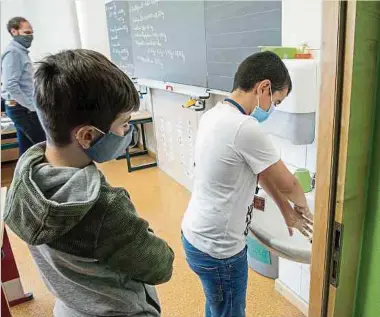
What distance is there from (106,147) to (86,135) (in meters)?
0.06

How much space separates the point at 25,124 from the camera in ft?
12.0

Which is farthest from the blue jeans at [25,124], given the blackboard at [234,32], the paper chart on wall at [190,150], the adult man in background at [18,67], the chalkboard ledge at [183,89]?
the blackboard at [234,32]

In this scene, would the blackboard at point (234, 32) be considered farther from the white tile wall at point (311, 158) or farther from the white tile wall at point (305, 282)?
the white tile wall at point (305, 282)

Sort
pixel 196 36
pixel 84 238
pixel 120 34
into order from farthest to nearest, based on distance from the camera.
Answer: pixel 120 34
pixel 196 36
pixel 84 238

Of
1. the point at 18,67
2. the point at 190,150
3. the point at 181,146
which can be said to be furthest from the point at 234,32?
the point at 18,67

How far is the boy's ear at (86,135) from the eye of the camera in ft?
2.40

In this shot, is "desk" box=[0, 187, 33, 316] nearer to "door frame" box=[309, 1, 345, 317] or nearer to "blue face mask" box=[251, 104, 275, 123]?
"blue face mask" box=[251, 104, 275, 123]

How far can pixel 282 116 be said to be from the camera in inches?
62.7

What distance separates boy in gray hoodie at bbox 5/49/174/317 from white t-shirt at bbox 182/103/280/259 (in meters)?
0.42

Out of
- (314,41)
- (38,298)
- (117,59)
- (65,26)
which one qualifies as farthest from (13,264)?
(65,26)

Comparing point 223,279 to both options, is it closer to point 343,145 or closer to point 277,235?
point 277,235

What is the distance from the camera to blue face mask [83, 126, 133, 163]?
767 mm

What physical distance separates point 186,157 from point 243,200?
227cm

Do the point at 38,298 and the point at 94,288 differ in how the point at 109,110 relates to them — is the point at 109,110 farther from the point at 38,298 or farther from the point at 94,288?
the point at 38,298
